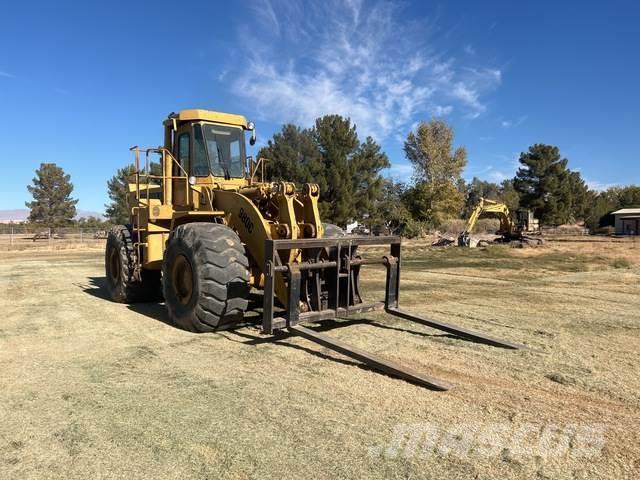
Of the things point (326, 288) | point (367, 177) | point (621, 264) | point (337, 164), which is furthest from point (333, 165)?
point (326, 288)

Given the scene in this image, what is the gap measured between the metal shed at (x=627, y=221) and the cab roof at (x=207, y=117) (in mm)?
56800

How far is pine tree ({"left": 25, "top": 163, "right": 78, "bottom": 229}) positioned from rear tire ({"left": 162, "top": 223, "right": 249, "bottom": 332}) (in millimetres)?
63882

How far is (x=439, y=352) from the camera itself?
5.61 m

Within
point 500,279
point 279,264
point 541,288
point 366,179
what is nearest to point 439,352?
point 279,264

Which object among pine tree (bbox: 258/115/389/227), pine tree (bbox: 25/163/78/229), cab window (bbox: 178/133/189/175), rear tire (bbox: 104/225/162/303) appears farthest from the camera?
pine tree (bbox: 25/163/78/229)

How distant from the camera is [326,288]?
660 centimetres

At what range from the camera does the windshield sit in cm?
802

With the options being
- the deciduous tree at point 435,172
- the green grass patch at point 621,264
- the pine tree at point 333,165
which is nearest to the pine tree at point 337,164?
the pine tree at point 333,165

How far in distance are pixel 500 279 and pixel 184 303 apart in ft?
31.2

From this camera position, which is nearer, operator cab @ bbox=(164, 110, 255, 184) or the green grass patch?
operator cab @ bbox=(164, 110, 255, 184)

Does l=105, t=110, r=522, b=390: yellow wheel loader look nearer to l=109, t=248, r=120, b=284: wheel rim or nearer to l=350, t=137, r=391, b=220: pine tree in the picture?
l=109, t=248, r=120, b=284: wheel rim

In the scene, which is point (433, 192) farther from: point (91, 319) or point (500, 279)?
point (91, 319)
